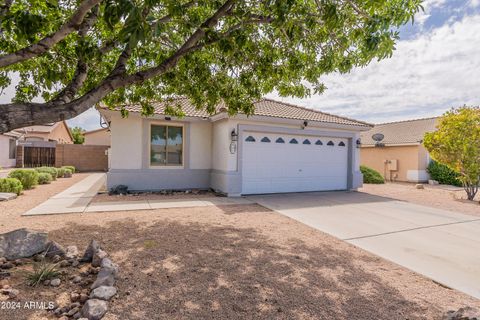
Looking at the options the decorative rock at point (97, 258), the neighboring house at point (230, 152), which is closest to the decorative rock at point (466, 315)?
the decorative rock at point (97, 258)

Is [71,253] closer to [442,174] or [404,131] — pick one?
[442,174]

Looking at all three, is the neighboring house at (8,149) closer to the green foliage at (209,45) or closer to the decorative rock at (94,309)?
the green foliage at (209,45)

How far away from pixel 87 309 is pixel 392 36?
5.31 m

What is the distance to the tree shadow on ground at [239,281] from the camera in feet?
9.50

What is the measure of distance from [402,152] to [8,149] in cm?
3209

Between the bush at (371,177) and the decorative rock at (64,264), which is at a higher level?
the bush at (371,177)

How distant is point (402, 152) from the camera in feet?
60.2

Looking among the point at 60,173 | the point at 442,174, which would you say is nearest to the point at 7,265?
the point at 60,173

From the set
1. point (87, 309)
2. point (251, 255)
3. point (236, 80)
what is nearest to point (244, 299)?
point (251, 255)

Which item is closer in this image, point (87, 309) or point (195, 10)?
point (87, 309)

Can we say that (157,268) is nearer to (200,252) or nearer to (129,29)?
(200,252)

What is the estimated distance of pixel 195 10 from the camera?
19.0 ft

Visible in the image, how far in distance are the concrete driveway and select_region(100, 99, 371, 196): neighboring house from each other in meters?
1.45

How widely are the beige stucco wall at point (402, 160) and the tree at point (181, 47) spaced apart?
Answer: 551 inches
